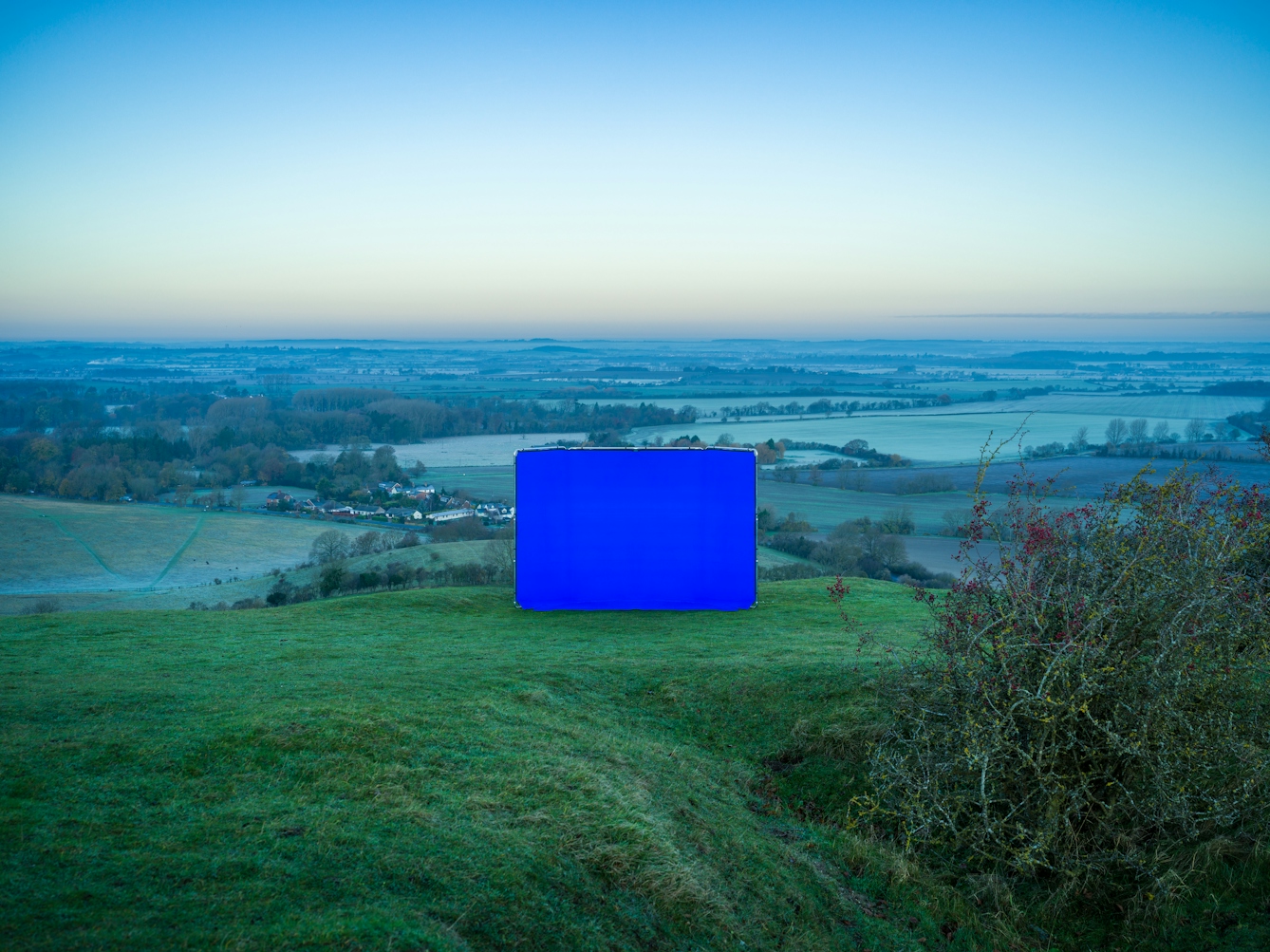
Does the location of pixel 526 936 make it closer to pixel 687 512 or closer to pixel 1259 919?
pixel 1259 919

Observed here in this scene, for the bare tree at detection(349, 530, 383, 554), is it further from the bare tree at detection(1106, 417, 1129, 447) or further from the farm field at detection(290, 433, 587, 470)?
the bare tree at detection(1106, 417, 1129, 447)

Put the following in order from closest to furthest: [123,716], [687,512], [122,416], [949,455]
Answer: [123,716]
[687,512]
[949,455]
[122,416]

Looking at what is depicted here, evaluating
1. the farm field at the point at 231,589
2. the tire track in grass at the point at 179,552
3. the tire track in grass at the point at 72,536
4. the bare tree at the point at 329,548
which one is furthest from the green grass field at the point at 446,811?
the tire track in grass at the point at 72,536

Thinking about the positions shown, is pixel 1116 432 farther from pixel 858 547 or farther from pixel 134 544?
pixel 134 544

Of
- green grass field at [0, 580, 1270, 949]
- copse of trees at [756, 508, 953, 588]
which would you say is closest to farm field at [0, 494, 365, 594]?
green grass field at [0, 580, 1270, 949]

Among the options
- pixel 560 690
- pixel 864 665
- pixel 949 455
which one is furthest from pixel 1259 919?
pixel 949 455

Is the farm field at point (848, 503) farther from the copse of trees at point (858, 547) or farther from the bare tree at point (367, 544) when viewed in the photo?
the bare tree at point (367, 544)
